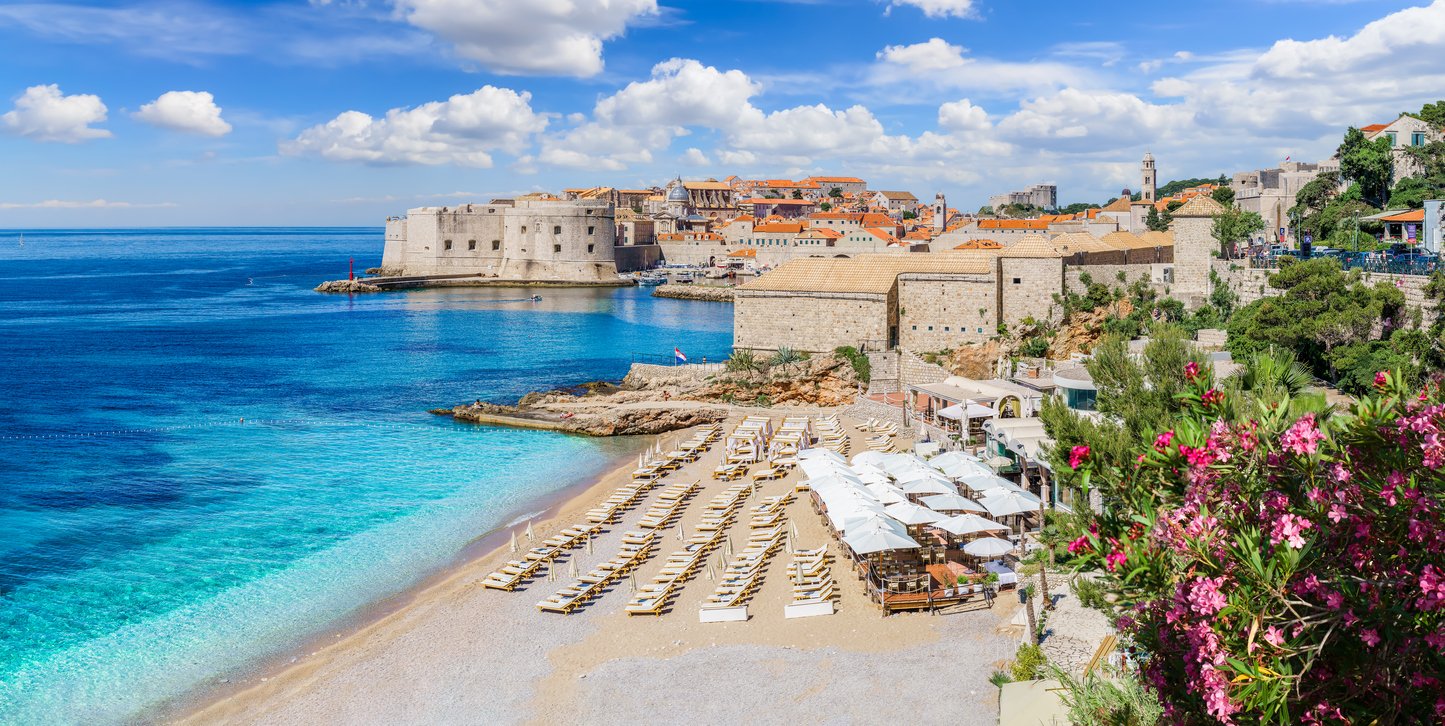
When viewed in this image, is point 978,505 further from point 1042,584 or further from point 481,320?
point 481,320

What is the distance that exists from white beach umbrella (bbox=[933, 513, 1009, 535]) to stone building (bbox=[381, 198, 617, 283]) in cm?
6513

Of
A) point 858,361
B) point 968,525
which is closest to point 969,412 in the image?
point 968,525

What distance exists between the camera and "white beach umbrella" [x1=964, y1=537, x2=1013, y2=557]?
1240cm

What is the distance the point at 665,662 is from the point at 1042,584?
4.19m

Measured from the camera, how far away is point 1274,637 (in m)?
3.88

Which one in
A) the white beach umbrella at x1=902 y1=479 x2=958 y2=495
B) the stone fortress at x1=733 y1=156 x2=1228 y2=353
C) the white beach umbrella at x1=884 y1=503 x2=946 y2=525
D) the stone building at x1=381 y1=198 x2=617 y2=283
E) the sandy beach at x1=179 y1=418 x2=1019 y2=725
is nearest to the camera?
the sandy beach at x1=179 y1=418 x2=1019 y2=725

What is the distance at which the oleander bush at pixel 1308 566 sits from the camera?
12.9ft

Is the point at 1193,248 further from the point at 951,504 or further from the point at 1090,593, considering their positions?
the point at 1090,593

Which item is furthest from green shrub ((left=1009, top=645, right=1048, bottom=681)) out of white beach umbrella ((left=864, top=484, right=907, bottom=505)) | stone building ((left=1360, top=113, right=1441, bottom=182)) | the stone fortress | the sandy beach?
stone building ((left=1360, top=113, right=1441, bottom=182))

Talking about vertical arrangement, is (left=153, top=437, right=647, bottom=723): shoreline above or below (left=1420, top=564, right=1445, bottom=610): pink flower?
below

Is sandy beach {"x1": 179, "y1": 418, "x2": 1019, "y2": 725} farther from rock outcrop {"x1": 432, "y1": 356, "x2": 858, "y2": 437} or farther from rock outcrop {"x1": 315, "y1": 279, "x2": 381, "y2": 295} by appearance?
rock outcrop {"x1": 315, "y1": 279, "x2": 381, "y2": 295}

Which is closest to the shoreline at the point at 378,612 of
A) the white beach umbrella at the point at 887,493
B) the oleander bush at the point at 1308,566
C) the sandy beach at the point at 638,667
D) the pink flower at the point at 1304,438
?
the sandy beach at the point at 638,667

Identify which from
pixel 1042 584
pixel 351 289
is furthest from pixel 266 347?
pixel 1042 584

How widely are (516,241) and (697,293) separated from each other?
1881 centimetres
